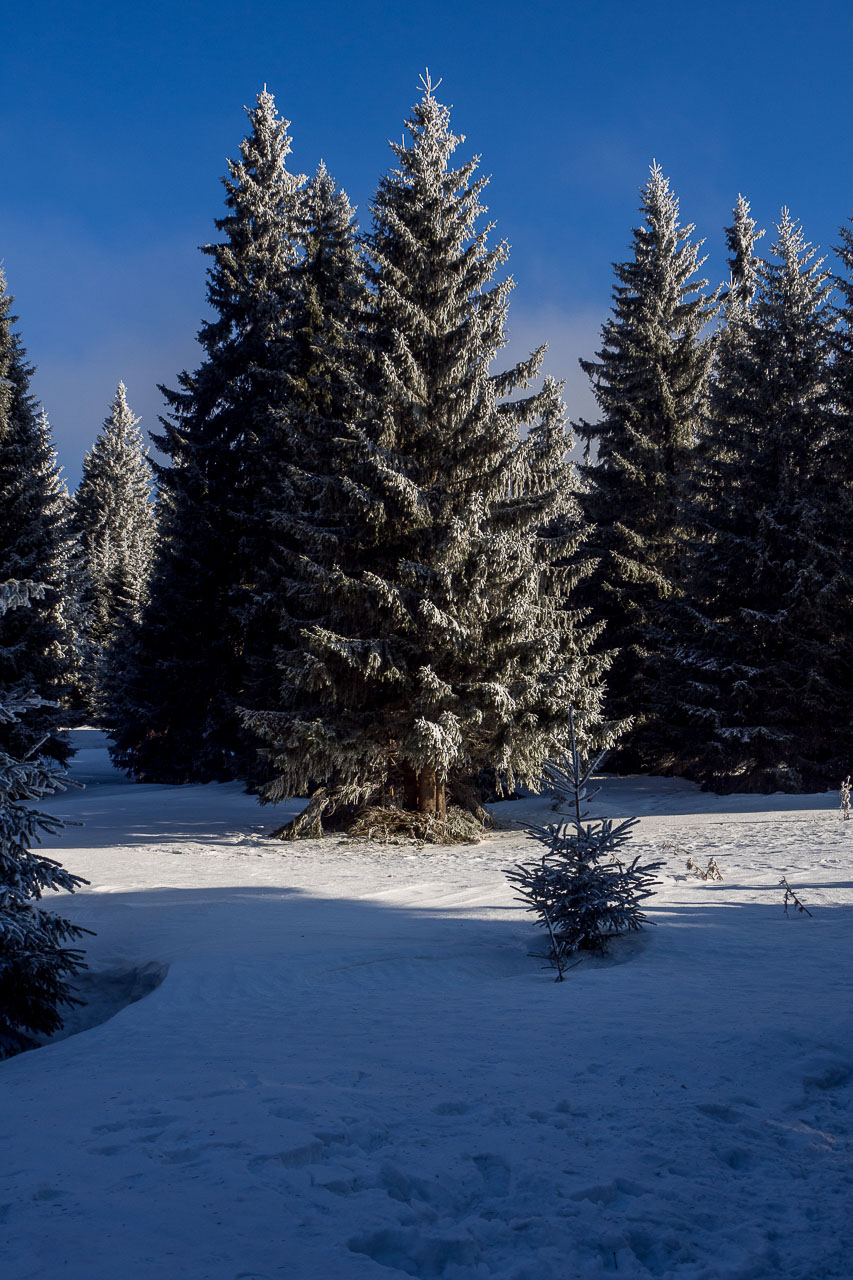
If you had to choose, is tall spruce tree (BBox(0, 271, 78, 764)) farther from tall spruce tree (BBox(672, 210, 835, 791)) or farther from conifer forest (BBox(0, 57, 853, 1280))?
tall spruce tree (BBox(672, 210, 835, 791))

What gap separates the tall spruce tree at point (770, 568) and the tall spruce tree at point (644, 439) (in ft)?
5.88

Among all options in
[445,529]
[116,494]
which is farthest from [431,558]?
[116,494]

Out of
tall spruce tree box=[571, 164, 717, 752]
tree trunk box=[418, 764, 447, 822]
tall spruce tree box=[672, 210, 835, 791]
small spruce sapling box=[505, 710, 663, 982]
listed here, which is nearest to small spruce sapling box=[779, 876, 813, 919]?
small spruce sapling box=[505, 710, 663, 982]

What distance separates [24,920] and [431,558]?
8572 millimetres

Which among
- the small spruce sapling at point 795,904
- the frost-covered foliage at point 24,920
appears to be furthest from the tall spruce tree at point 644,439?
the frost-covered foliage at point 24,920

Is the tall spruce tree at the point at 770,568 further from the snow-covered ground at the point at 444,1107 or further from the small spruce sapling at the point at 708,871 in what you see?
the snow-covered ground at the point at 444,1107

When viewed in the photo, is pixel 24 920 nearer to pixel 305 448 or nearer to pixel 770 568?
pixel 305 448

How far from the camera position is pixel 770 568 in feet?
54.1

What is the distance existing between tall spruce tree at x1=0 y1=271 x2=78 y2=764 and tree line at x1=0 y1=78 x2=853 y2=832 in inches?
3.4

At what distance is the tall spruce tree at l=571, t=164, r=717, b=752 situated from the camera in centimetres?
1931

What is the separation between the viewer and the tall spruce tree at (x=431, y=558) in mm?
12125

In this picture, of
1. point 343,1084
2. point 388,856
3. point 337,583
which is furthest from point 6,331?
point 343,1084

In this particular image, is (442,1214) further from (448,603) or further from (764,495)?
(764,495)

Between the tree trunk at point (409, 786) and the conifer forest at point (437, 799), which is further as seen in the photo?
the tree trunk at point (409, 786)
